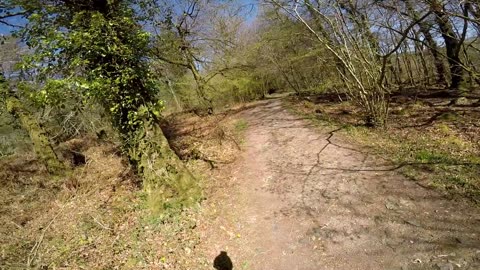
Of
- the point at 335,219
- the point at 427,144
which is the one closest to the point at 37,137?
the point at 335,219

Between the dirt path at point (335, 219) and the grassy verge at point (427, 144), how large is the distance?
0.38 m

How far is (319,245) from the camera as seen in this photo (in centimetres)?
460

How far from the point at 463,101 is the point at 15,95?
14.1 meters

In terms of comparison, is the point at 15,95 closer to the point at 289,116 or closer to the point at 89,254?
the point at 89,254

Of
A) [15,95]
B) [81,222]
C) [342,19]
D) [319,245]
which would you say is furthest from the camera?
[15,95]

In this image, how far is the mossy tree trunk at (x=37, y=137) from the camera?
8938 mm

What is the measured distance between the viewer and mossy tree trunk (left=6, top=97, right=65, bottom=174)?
8938mm

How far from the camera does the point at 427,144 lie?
711 centimetres

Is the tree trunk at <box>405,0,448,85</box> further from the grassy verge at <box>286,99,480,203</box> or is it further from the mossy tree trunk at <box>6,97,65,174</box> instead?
the mossy tree trunk at <box>6,97,65,174</box>

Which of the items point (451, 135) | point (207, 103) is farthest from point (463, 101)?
point (207, 103)

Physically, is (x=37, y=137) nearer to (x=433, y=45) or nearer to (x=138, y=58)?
(x=138, y=58)

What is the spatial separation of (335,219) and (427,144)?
3.72 metres

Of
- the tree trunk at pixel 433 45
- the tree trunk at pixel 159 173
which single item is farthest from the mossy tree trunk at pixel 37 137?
the tree trunk at pixel 433 45

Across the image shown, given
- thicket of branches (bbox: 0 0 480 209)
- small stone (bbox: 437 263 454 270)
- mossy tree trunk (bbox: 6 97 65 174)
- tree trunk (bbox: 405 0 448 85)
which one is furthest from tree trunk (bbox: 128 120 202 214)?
tree trunk (bbox: 405 0 448 85)
